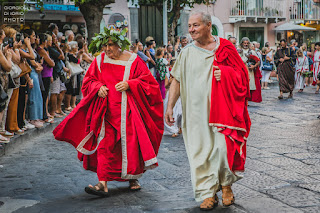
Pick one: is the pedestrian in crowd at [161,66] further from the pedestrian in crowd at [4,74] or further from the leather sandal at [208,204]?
the leather sandal at [208,204]

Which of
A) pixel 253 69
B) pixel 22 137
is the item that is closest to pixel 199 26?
pixel 22 137

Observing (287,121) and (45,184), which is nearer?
(45,184)

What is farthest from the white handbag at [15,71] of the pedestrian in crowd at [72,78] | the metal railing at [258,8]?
the metal railing at [258,8]

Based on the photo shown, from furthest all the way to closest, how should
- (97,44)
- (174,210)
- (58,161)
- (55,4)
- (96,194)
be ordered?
(55,4) < (58,161) < (97,44) < (96,194) < (174,210)

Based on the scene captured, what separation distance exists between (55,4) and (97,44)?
21.8 m

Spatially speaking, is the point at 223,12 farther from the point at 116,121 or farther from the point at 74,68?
the point at 116,121

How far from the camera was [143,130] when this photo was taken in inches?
241

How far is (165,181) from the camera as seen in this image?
6.50 meters

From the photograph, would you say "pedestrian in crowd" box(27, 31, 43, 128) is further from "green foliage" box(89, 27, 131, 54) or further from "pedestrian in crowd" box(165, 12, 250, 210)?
"pedestrian in crowd" box(165, 12, 250, 210)

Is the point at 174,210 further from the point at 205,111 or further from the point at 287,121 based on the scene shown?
the point at 287,121

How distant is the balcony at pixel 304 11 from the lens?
45.1m

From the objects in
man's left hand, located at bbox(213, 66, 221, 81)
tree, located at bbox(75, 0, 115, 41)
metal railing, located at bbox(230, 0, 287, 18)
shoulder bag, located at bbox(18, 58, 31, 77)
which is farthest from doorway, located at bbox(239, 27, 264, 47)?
man's left hand, located at bbox(213, 66, 221, 81)

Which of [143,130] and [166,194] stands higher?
[143,130]

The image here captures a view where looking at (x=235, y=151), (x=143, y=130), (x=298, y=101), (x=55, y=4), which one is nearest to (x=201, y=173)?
(x=235, y=151)
